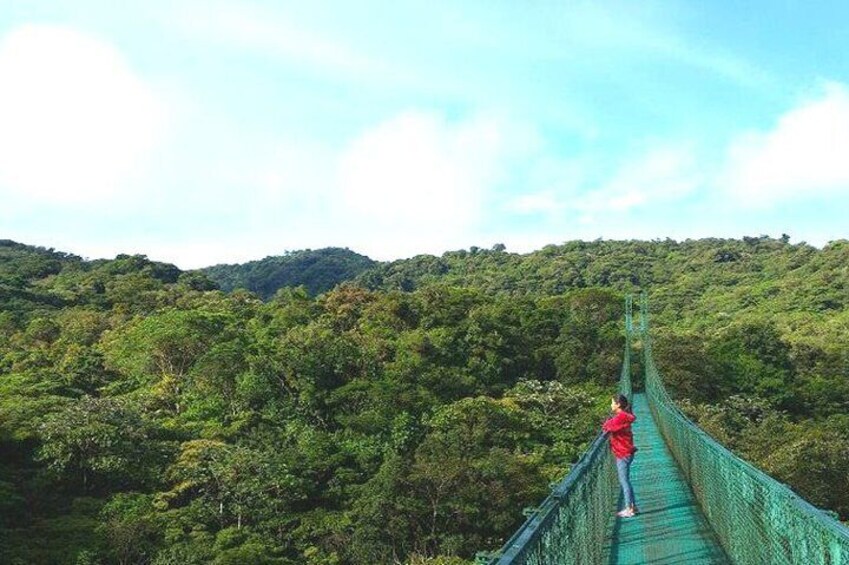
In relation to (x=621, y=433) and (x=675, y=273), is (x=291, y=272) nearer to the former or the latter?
(x=675, y=273)

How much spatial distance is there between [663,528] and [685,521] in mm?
303

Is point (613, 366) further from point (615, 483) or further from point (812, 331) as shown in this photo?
point (615, 483)

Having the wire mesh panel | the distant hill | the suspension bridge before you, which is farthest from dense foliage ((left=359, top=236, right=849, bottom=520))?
the distant hill

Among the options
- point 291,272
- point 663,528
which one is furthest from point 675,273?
point 663,528

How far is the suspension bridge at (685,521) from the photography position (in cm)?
232

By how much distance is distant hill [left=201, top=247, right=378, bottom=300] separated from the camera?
9950 centimetres

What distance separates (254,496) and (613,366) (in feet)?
66.9

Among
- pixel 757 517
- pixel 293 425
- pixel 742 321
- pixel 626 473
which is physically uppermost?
pixel 742 321

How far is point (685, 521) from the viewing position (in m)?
5.43

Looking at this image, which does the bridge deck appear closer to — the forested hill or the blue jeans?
the blue jeans

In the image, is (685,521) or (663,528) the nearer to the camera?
(663,528)

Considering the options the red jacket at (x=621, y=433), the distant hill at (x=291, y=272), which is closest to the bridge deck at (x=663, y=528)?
the red jacket at (x=621, y=433)

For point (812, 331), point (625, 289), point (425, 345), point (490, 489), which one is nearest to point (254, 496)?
point (490, 489)

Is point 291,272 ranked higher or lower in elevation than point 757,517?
higher
